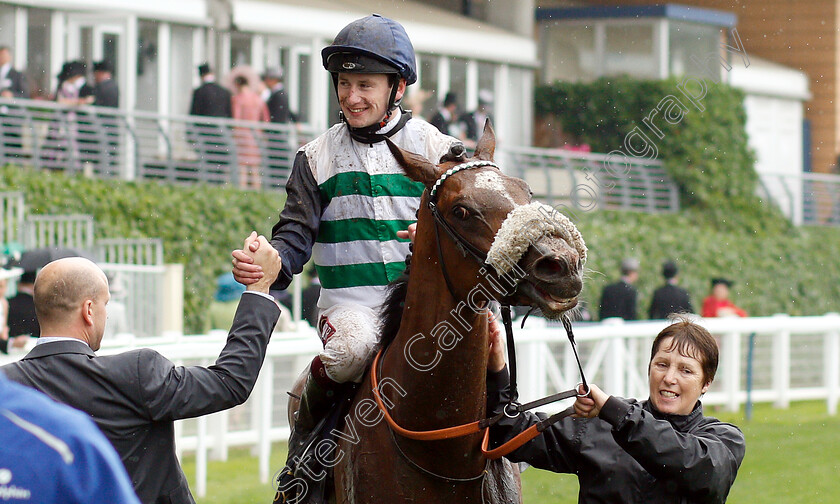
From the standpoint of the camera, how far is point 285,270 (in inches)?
136

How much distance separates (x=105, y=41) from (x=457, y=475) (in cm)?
1280

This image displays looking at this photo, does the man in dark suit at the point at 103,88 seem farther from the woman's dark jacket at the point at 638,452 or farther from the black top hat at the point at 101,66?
the woman's dark jacket at the point at 638,452

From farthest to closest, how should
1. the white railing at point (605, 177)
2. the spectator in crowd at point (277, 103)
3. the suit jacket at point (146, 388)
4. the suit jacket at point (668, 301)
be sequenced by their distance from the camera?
1. the white railing at point (605, 177)
2. the spectator in crowd at point (277, 103)
3. the suit jacket at point (668, 301)
4. the suit jacket at point (146, 388)

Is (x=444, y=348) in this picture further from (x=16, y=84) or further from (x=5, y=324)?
(x=16, y=84)

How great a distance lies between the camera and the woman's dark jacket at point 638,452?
295 cm

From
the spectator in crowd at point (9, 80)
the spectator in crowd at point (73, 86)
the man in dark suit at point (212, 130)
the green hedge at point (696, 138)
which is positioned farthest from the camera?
the green hedge at point (696, 138)

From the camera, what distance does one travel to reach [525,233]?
9.26 ft

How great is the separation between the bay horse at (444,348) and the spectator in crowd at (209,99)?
10.4 meters

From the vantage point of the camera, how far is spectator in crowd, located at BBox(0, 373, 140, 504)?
66.8 inches

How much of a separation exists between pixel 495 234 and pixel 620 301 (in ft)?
27.9

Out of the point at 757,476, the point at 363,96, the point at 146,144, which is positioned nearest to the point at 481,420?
the point at 363,96

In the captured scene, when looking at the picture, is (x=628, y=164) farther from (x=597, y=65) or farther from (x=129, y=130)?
(x=129, y=130)

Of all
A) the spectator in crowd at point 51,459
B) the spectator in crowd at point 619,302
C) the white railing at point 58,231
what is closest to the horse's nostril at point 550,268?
the spectator in crowd at point 51,459

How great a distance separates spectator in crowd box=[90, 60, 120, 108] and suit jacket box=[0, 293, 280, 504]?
10120mm
